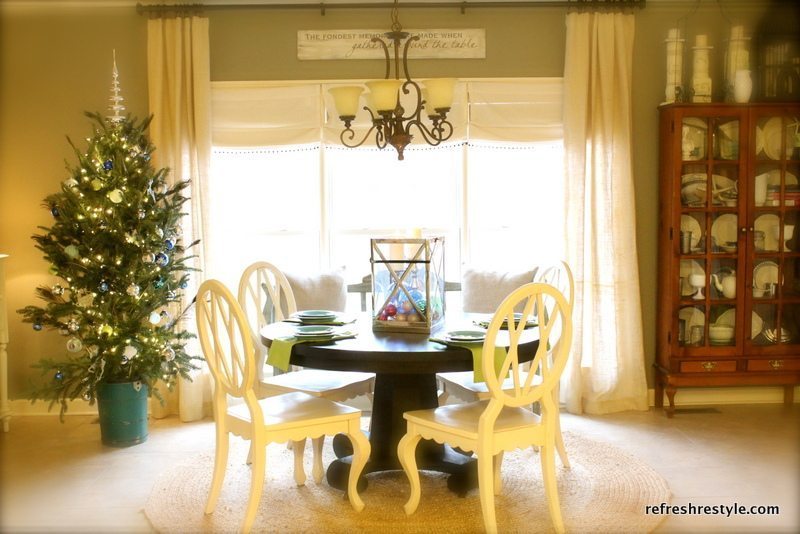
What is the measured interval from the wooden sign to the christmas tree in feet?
3.55

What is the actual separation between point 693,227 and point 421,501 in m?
2.28

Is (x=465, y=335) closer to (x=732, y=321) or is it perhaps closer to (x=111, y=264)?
(x=111, y=264)

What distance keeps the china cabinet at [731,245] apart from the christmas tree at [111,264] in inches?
103

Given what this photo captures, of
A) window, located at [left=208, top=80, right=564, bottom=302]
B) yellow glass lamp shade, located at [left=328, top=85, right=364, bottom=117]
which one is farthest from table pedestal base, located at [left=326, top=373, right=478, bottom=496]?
window, located at [left=208, top=80, right=564, bottom=302]

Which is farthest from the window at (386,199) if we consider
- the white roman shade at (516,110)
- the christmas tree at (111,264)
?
the christmas tree at (111,264)

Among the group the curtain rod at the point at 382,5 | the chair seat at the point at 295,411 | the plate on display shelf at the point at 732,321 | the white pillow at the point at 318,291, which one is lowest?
the chair seat at the point at 295,411

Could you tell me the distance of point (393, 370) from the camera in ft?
9.76

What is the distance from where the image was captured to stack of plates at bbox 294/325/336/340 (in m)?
3.19

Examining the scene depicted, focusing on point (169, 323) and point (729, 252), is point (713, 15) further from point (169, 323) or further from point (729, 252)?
point (169, 323)

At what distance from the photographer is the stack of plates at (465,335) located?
10.0 feet

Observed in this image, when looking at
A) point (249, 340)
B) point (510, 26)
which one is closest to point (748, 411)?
point (510, 26)

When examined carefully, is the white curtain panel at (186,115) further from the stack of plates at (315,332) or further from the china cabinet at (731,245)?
the china cabinet at (731,245)

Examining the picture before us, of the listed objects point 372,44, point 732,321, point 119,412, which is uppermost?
point 372,44

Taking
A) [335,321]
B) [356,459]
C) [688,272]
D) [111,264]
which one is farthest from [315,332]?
[688,272]
